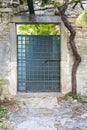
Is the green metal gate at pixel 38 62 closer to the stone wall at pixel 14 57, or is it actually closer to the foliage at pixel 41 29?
the foliage at pixel 41 29

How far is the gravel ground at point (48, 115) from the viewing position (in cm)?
517

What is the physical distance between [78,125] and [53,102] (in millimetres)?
1686

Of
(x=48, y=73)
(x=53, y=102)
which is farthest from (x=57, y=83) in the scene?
(x=53, y=102)

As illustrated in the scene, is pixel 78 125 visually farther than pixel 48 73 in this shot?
No

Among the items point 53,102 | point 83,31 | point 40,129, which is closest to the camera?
point 40,129

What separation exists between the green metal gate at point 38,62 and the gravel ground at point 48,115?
0.55 m

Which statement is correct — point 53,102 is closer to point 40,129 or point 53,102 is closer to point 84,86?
point 84,86

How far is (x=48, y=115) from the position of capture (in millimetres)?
5801

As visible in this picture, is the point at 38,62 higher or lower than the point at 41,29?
lower

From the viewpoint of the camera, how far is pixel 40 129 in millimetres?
5023

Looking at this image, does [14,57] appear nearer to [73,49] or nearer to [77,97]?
[73,49]

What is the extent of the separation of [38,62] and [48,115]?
6.85ft

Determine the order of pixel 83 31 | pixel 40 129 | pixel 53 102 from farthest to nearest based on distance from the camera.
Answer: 1. pixel 83 31
2. pixel 53 102
3. pixel 40 129

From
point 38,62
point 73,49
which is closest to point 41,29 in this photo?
point 38,62
